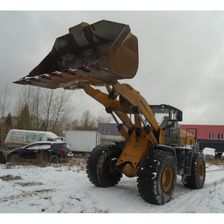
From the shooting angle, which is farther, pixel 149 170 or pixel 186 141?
pixel 186 141

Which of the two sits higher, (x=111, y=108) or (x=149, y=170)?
(x=111, y=108)

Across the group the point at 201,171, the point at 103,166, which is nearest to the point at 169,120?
the point at 201,171

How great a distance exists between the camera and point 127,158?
973cm

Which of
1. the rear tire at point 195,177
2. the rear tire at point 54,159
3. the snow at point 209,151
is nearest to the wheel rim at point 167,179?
the rear tire at point 195,177

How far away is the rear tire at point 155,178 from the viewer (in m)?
8.40

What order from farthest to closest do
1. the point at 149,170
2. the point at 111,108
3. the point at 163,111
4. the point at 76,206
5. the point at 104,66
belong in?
1. the point at 163,111
2. the point at 111,108
3. the point at 149,170
4. the point at 76,206
5. the point at 104,66

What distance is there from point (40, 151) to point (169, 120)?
11.1m

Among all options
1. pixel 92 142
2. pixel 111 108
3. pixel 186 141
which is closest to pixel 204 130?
pixel 92 142

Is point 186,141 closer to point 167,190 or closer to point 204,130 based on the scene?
point 167,190

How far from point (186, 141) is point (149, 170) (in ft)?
11.8

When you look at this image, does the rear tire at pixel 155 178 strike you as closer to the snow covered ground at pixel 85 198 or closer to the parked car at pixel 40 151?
the snow covered ground at pixel 85 198

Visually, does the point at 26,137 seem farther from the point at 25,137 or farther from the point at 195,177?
the point at 195,177

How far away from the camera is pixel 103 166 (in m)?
10.4

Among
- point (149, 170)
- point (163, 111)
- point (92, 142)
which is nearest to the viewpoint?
point (149, 170)
